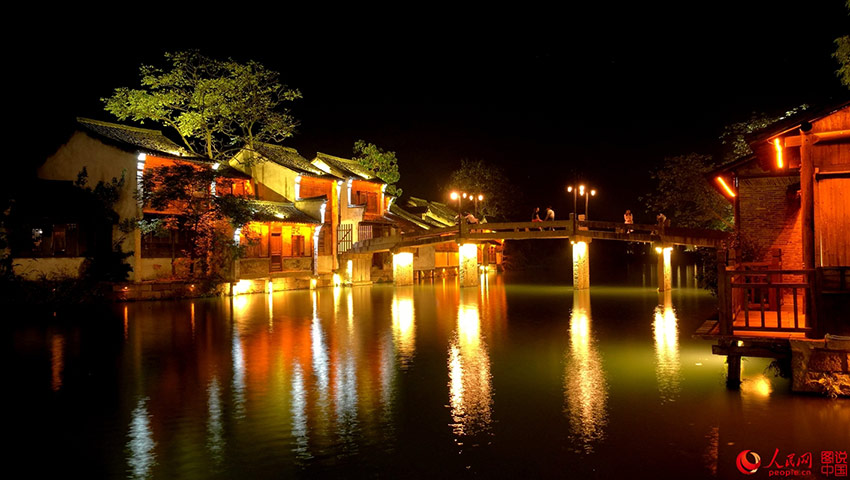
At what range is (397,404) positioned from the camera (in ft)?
35.1

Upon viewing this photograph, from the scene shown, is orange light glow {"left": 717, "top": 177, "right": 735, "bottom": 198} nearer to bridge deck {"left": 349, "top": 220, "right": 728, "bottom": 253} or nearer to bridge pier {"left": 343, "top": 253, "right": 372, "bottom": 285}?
bridge deck {"left": 349, "top": 220, "right": 728, "bottom": 253}

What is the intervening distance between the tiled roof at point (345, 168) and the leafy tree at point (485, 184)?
13925mm

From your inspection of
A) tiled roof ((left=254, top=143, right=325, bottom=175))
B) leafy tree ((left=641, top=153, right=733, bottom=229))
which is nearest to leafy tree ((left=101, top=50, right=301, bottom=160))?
tiled roof ((left=254, top=143, right=325, bottom=175))

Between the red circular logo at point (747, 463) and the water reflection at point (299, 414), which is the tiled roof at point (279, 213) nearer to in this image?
the water reflection at point (299, 414)

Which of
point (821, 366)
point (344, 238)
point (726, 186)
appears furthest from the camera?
point (344, 238)

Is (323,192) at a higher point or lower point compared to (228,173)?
lower

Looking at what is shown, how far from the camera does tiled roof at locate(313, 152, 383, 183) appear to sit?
4297 centimetres

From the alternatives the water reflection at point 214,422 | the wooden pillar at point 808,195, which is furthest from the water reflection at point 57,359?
the wooden pillar at point 808,195

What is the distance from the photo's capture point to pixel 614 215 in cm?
7981

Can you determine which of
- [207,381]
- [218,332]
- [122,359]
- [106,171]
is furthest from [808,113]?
[106,171]

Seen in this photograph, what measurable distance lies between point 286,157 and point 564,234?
64.4 ft

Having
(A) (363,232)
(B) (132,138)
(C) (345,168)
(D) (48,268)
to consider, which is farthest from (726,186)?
(C) (345,168)

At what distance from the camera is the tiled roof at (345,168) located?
4297 cm

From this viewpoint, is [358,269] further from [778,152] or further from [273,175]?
[778,152]
